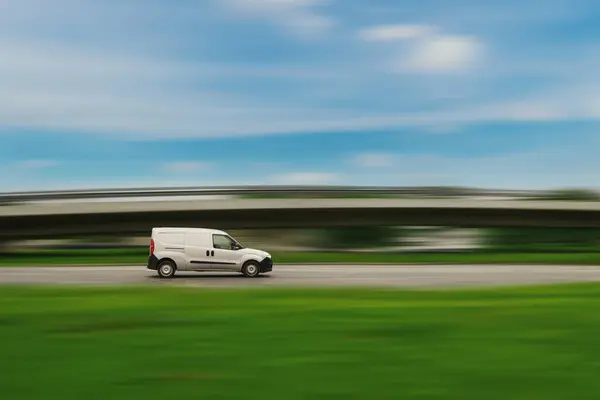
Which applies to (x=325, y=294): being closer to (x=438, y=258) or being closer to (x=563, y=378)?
(x=563, y=378)

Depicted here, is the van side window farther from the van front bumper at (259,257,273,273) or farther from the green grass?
the green grass

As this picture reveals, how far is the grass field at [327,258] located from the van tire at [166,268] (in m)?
9.12

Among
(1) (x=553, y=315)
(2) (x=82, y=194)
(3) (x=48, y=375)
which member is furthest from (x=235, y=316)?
(2) (x=82, y=194)

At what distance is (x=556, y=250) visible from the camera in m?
39.9

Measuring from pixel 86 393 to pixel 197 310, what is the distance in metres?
3.79

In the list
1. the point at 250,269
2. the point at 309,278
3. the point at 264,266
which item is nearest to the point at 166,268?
the point at 250,269

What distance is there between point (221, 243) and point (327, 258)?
11607mm

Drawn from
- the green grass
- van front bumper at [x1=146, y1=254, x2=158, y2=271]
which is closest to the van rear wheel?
van front bumper at [x1=146, y1=254, x2=158, y2=271]

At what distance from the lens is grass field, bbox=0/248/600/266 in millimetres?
31531

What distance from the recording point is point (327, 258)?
109 ft

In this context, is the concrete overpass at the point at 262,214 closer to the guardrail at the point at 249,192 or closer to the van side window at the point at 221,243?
the guardrail at the point at 249,192

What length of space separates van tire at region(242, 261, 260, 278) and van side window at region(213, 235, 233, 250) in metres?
0.71

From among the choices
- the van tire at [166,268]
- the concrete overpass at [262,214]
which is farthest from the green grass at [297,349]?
the concrete overpass at [262,214]

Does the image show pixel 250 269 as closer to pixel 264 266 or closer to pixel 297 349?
pixel 264 266
